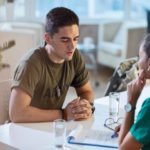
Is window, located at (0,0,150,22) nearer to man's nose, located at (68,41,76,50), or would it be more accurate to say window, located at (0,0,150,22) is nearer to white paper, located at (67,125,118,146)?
man's nose, located at (68,41,76,50)

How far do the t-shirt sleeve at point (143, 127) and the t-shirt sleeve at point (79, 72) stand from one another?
0.94m

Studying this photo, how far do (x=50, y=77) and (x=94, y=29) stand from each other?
4196 millimetres

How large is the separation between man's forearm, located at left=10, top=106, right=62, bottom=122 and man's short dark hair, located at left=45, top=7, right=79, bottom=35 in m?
0.43

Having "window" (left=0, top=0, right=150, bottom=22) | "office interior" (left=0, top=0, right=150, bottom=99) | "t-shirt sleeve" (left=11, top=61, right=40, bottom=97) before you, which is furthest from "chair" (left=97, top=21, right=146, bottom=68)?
"t-shirt sleeve" (left=11, top=61, right=40, bottom=97)

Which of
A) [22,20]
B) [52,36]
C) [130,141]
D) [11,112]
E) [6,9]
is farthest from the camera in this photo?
[22,20]

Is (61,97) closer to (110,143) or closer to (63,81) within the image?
(63,81)

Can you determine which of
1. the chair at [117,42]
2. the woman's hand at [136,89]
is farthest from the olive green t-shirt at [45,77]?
the chair at [117,42]

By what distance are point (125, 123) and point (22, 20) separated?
4.45 meters

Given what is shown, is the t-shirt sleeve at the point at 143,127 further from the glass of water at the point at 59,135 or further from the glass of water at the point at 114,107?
the glass of water at the point at 114,107

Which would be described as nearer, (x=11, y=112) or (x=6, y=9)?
(x=11, y=112)

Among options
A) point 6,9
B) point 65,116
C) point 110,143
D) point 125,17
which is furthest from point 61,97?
point 125,17

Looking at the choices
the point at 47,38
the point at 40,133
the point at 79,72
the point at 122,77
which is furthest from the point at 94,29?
the point at 40,133

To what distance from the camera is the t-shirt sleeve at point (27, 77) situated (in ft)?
6.09

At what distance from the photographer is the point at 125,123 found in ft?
4.79
